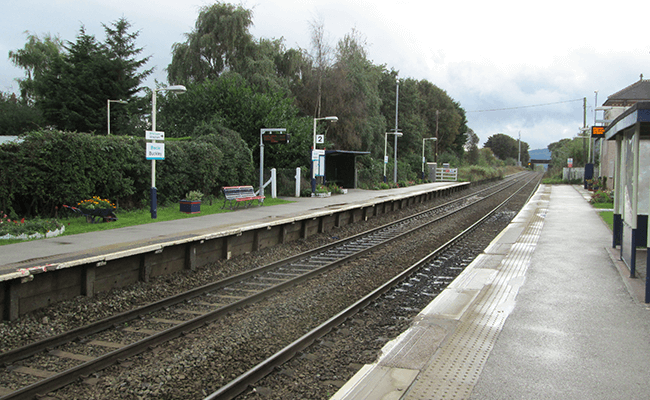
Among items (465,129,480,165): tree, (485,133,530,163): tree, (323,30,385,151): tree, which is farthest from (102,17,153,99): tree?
(485,133,530,163): tree

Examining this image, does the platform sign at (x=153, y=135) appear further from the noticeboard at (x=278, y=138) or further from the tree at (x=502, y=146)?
the tree at (x=502, y=146)

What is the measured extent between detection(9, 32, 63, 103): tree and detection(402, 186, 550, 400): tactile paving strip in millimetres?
52127

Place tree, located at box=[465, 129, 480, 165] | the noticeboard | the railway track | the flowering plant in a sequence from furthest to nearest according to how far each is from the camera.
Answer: tree, located at box=[465, 129, 480, 165]
the noticeboard
the flowering plant
the railway track

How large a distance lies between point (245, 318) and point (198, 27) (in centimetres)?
3038

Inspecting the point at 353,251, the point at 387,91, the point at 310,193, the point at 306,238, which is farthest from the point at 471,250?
the point at 387,91

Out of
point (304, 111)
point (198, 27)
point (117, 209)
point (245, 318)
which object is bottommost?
point (245, 318)

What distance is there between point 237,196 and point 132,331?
11665 mm

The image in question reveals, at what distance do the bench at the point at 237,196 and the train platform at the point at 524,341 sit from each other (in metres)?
10.5

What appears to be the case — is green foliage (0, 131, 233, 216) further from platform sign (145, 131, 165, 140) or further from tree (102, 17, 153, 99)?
tree (102, 17, 153, 99)

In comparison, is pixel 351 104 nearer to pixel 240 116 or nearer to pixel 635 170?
pixel 240 116

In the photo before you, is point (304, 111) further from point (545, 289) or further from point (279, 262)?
point (545, 289)

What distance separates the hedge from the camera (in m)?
12.4

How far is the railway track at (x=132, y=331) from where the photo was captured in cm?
502

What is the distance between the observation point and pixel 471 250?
12898mm
